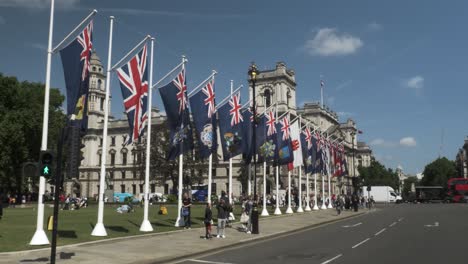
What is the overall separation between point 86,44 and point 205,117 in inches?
379

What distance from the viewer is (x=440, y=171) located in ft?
585

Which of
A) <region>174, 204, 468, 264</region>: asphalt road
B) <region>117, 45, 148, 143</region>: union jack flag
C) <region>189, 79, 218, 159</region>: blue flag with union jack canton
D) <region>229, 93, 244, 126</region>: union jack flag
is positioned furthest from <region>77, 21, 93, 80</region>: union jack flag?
<region>229, 93, 244, 126</region>: union jack flag

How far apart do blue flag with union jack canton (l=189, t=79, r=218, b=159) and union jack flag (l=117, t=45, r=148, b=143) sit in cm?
446

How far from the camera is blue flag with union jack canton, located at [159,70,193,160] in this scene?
24.2 m

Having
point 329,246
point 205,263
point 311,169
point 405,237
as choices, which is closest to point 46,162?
point 205,263

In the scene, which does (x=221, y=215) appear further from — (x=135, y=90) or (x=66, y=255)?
(x=66, y=255)

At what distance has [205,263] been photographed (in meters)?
15.0

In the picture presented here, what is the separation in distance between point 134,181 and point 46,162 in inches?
4519

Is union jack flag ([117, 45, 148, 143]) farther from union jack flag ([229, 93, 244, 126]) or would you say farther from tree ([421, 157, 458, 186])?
tree ([421, 157, 458, 186])

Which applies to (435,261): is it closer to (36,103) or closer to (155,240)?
(155,240)

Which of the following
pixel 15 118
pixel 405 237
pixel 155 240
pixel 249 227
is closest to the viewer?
pixel 155 240

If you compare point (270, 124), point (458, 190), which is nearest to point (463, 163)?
point (458, 190)

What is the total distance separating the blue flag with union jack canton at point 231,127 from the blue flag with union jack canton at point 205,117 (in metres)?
1.08

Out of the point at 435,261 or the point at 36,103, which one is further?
the point at 36,103
